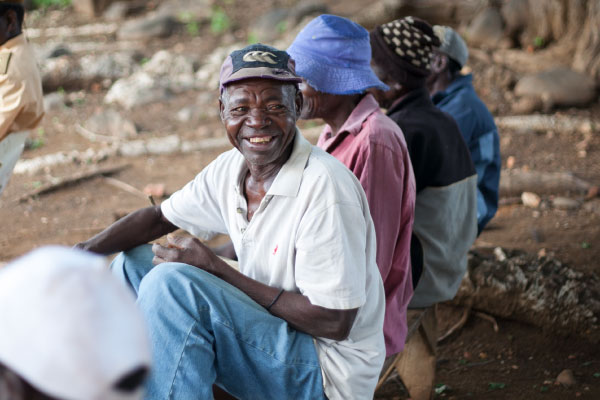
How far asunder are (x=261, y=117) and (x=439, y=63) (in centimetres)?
189

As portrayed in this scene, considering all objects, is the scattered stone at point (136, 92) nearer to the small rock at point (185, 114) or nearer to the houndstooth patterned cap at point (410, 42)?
Answer: the small rock at point (185, 114)

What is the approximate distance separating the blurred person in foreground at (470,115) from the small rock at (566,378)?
2.78 feet

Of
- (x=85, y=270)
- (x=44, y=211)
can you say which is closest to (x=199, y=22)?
(x=44, y=211)

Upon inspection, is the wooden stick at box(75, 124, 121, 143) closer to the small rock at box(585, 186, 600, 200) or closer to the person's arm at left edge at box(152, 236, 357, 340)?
the small rock at box(585, 186, 600, 200)

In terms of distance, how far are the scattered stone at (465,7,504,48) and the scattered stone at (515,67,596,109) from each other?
180 centimetres

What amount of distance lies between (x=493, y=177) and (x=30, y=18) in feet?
38.6

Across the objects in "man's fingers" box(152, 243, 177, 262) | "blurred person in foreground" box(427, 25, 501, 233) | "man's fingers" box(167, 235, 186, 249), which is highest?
"man's fingers" box(167, 235, 186, 249)

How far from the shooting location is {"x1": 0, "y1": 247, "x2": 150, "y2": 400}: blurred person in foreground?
0.94 meters

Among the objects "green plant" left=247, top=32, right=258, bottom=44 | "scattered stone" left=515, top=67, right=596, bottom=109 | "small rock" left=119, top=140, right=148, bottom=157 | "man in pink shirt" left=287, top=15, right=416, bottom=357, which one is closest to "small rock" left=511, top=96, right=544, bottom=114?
"scattered stone" left=515, top=67, right=596, bottom=109

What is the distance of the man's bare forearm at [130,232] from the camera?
7.95ft

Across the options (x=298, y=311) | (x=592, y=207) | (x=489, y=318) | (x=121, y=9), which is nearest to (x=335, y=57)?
(x=298, y=311)

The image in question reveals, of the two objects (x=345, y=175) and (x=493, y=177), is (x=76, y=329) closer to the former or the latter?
(x=345, y=175)

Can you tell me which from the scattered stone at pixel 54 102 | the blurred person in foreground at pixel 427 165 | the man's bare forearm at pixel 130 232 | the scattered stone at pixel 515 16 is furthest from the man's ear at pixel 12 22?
the scattered stone at pixel 515 16

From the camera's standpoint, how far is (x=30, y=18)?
1283 centimetres
